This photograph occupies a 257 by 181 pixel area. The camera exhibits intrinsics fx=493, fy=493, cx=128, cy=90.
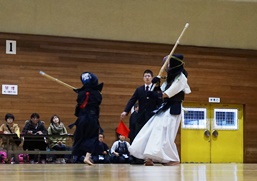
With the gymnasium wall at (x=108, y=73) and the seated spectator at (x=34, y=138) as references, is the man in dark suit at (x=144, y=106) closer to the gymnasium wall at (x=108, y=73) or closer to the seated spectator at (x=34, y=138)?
the seated spectator at (x=34, y=138)

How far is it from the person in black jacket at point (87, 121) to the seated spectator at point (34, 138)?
5.00 meters

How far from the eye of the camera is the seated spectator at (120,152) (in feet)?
45.0

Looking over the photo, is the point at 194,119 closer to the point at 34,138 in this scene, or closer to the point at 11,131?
the point at 34,138

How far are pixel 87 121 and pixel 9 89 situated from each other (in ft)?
22.8

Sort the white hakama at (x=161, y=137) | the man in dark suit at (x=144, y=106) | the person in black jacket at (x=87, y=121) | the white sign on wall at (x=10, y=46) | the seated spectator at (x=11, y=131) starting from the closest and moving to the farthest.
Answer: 1. the white hakama at (x=161, y=137)
2. the person in black jacket at (x=87, y=121)
3. the man in dark suit at (x=144, y=106)
4. the seated spectator at (x=11, y=131)
5. the white sign on wall at (x=10, y=46)

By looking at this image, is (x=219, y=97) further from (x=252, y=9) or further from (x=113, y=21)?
(x=113, y=21)

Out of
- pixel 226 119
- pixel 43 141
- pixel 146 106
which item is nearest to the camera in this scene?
pixel 146 106

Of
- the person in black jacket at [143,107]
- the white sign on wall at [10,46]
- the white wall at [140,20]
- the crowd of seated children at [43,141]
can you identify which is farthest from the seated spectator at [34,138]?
the person in black jacket at [143,107]

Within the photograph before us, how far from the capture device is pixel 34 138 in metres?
13.3

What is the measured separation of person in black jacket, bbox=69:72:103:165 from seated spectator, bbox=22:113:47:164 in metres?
5.00

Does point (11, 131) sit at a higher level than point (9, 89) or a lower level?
lower

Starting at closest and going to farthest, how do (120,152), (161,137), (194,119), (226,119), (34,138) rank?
(161,137), (34,138), (120,152), (194,119), (226,119)

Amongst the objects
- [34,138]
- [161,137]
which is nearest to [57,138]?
[34,138]

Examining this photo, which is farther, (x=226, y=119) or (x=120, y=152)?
(x=226, y=119)
